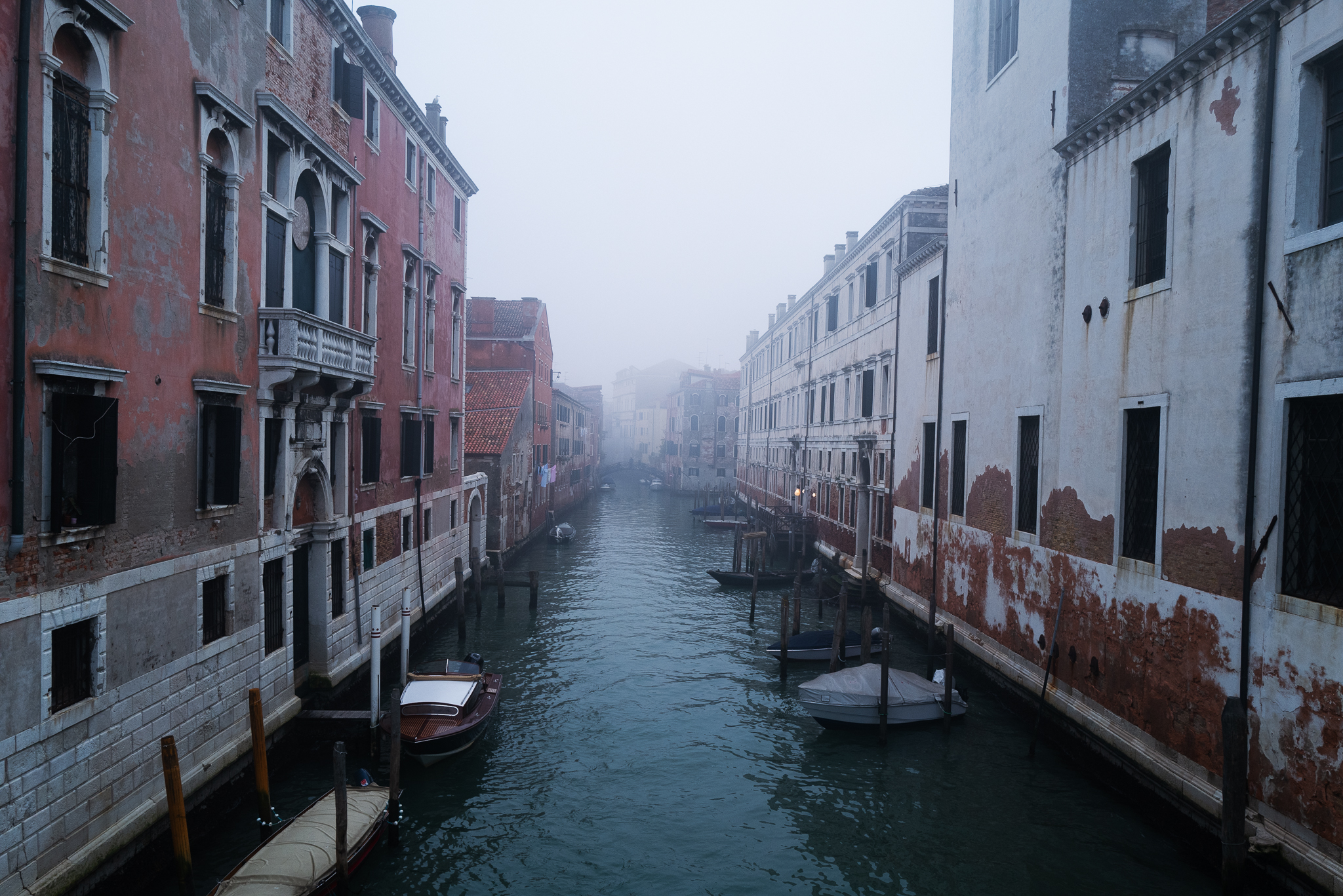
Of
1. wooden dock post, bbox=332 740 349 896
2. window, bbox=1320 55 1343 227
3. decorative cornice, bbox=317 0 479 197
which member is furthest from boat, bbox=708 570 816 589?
window, bbox=1320 55 1343 227

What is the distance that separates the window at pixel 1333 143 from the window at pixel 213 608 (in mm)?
12170

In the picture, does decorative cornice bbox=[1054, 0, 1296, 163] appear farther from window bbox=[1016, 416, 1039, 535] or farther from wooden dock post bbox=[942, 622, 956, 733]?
wooden dock post bbox=[942, 622, 956, 733]

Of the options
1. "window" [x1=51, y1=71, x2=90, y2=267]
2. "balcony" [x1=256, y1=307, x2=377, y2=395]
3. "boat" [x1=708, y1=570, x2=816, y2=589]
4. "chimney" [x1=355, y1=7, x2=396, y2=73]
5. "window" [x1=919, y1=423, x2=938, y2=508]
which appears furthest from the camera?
"boat" [x1=708, y1=570, x2=816, y2=589]

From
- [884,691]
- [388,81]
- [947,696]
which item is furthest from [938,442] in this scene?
[388,81]

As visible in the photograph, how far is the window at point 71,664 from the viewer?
6.75m

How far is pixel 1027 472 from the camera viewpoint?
13367 millimetres

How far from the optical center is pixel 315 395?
1195 centimetres

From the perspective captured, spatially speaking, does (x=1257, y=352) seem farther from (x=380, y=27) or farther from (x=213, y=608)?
(x=380, y=27)

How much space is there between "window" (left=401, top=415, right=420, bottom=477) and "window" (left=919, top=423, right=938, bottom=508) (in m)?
11.5

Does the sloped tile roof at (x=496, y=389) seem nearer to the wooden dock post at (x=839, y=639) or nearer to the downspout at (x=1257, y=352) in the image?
the wooden dock post at (x=839, y=639)

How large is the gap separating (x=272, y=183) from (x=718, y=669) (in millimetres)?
11983

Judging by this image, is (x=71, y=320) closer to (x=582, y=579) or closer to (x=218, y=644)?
(x=218, y=644)

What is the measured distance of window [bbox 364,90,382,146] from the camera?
14.6 m

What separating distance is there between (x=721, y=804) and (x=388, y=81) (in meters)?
14.0
